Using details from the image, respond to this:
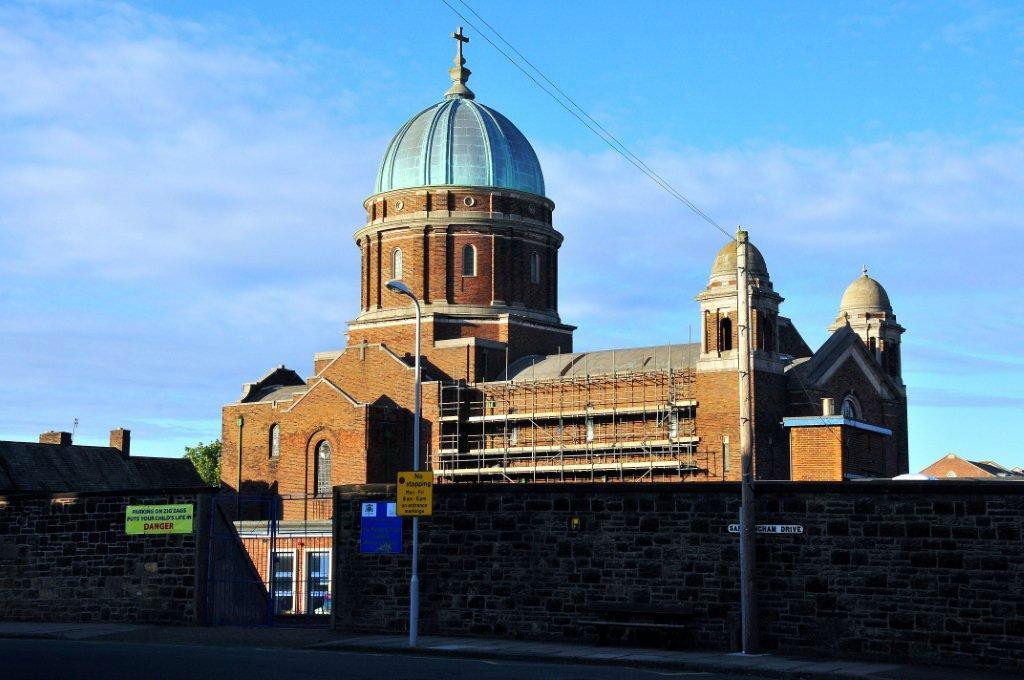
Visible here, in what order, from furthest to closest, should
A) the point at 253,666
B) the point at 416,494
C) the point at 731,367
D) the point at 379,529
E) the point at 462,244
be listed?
1. the point at 462,244
2. the point at 731,367
3. the point at 379,529
4. the point at 416,494
5. the point at 253,666

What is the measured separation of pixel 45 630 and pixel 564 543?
10.6m

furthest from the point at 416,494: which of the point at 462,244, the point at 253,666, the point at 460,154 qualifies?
the point at 460,154

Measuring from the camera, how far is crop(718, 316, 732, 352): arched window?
5366 cm

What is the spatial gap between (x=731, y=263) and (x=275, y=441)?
24.4 m

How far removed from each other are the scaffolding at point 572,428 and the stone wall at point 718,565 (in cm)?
2832

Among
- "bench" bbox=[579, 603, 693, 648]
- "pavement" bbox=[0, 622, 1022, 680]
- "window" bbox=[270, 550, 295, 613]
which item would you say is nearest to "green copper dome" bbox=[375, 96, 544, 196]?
"window" bbox=[270, 550, 295, 613]

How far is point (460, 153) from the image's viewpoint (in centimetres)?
6606

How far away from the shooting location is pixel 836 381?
184 feet

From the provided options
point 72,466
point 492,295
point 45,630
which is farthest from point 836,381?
point 45,630

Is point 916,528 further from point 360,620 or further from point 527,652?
point 360,620

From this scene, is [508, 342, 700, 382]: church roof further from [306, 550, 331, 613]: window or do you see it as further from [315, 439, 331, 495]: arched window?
[306, 550, 331, 613]: window

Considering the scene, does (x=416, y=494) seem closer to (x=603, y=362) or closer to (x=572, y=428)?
(x=572, y=428)

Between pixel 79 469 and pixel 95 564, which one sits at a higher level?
pixel 79 469

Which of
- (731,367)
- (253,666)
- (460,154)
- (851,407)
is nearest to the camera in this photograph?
(253,666)
